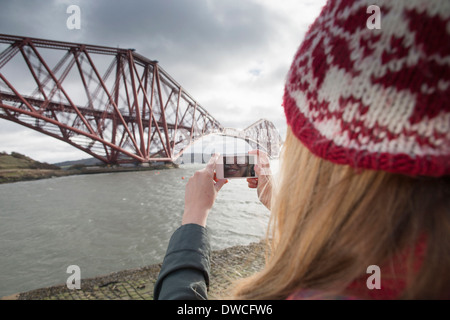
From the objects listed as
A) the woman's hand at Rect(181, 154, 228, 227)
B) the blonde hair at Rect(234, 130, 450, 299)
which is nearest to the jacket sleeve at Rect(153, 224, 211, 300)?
the woman's hand at Rect(181, 154, 228, 227)

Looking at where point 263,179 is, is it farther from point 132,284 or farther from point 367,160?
point 132,284

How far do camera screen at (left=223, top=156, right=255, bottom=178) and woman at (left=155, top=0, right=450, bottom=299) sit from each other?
59 centimetres

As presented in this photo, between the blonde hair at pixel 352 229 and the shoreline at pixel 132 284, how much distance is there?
7.55 feet

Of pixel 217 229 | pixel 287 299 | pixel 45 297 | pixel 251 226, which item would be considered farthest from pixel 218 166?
pixel 251 226

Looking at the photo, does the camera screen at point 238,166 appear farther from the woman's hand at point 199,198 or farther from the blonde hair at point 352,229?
the blonde hair at point 352,229

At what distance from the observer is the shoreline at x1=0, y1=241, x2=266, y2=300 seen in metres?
2.74

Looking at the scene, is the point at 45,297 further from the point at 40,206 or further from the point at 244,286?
the point at 40,206

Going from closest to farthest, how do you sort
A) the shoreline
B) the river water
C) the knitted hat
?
1. the knitted hat
2. the shoreline
3. the river water

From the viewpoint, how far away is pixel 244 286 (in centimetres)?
55

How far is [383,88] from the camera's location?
0.36 meters

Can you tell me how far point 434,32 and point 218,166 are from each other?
832 millimetres

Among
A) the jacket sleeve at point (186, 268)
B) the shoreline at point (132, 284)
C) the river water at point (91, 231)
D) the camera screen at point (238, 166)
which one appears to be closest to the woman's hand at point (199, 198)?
the jacket sleeve at point (186, 268)

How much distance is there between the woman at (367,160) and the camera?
1.11 feet

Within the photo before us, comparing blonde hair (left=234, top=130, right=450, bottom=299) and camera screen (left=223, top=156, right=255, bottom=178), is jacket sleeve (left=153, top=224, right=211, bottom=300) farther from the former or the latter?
camera screen (left=223, top=156, right=255, bottom=178)
